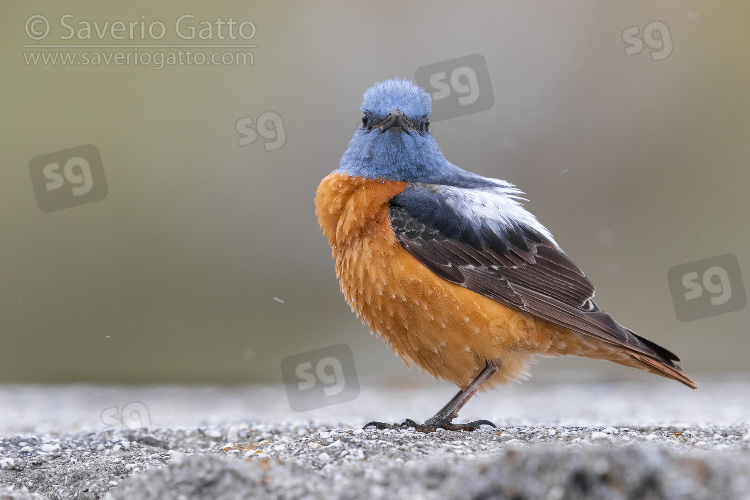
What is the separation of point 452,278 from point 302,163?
→ 7.52 metres

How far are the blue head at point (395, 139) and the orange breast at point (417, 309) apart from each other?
21 cm

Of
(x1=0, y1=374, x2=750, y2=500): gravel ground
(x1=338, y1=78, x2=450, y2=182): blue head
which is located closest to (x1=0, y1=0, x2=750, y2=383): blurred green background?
(x1=0, y1=374, x2=750, y2=500): gravel ground

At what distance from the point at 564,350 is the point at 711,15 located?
868cm

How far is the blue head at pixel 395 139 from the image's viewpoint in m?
5.89

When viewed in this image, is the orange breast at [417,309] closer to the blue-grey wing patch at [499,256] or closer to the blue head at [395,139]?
the blue-grey wing patch at [499,256]

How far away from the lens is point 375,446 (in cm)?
410

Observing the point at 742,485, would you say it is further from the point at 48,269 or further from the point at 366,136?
the point at 48,269

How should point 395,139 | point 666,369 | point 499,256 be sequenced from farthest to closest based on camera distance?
point 395,139 → point 499,256 → point 666,369

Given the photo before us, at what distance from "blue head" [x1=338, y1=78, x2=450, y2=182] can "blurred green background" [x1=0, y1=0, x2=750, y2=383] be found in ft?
17.5

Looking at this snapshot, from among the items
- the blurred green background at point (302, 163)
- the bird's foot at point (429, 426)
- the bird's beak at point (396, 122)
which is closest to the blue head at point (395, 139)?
the bird's beak at point (396, 122)

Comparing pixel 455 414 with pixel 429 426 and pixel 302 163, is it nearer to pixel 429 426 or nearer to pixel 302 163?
pixel 429 426

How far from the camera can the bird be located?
524 cm

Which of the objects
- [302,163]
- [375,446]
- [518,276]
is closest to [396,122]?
[518,276]

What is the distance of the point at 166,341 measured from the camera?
10688mm
